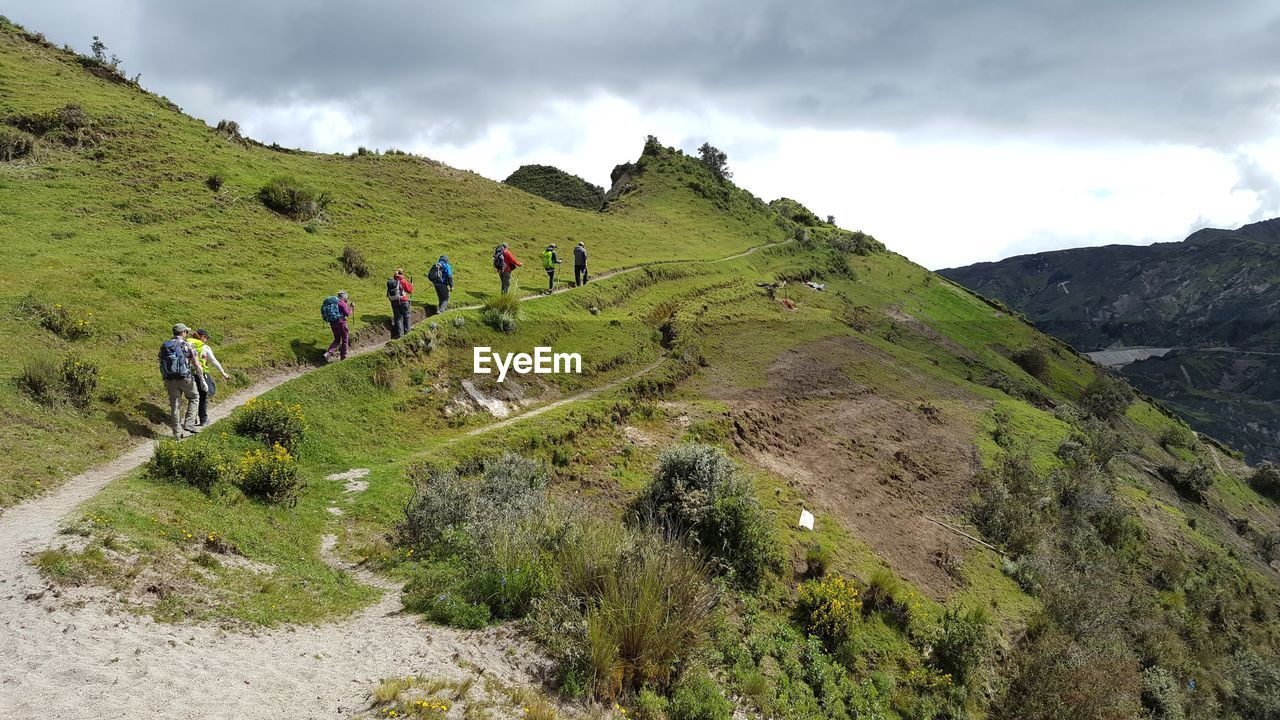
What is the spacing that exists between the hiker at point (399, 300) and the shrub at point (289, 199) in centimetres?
1436

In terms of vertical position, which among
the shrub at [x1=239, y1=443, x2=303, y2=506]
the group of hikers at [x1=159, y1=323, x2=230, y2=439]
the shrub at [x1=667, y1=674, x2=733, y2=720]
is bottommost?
the shrub at [x1=667, y1=674, x2=733, y2=720]

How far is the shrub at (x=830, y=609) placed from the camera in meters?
12.6

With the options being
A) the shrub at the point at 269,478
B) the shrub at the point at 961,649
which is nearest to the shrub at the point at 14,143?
the shrub at the point at 269,478

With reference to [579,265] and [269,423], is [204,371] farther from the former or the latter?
[579,265]

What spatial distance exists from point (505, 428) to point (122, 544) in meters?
9.34

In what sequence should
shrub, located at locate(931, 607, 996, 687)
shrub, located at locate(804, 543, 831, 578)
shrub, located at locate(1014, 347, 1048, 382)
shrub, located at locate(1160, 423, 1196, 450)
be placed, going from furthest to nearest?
shrub, located at locate(1160, 423, 1196, 450) < shrub, located at locate(1014, 347, 1048, 382) < shrub, located at locate(804, 543, 831, 578) < shrub, located at locate(931, 607, 996, 687)

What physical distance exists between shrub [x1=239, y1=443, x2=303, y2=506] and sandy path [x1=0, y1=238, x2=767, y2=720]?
283 cm

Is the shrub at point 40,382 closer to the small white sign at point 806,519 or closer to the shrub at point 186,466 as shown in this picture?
the shrub at point 186,466

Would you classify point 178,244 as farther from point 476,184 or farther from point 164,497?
point 476,184

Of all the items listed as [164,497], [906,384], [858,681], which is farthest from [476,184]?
[858,681]

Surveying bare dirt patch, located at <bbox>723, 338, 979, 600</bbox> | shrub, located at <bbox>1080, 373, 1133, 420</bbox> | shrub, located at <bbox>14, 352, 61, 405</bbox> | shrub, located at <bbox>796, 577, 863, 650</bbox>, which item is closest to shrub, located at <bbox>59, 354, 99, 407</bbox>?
shrub, located at <bbox>14, 352, 61, 405</bbox>

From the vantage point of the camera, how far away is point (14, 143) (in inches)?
1000

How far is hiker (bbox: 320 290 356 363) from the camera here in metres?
17.5

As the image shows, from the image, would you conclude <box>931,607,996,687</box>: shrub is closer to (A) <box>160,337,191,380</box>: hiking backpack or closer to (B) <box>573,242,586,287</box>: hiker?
(A) <box>160,337,191,380</box>: hiking backpack
